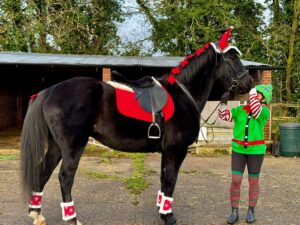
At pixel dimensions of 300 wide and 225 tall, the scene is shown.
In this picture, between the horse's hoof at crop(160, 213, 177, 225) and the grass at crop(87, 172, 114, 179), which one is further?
the grass at crop(87, 172, 114, 179)

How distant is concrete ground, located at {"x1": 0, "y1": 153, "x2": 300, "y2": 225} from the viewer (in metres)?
4.38

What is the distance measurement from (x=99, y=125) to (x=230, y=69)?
1.75 meters

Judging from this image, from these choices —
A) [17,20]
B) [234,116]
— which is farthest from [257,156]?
[17,20]

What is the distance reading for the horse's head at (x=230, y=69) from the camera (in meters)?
4.22

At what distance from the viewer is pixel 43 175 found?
156 inches

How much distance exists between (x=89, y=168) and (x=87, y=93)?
15.4ft

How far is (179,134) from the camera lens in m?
3.97

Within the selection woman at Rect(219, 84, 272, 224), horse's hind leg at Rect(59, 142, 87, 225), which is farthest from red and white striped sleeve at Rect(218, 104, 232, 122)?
horse's hind leg at Rect(59, 142, 87, 225)

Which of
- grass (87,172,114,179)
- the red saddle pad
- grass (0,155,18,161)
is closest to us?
the red saddle pad

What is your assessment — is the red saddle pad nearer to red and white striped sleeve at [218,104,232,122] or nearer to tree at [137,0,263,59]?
red and white striped sleeve at [218,104,232,122]

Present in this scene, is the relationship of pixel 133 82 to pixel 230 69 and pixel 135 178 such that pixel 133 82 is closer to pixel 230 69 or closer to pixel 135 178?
pixel 230 69

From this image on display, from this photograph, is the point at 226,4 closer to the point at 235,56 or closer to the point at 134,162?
the point at 134,162

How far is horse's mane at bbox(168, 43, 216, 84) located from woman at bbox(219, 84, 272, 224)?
47 centimetres

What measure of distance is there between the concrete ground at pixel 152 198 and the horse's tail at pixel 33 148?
654 millimetres
